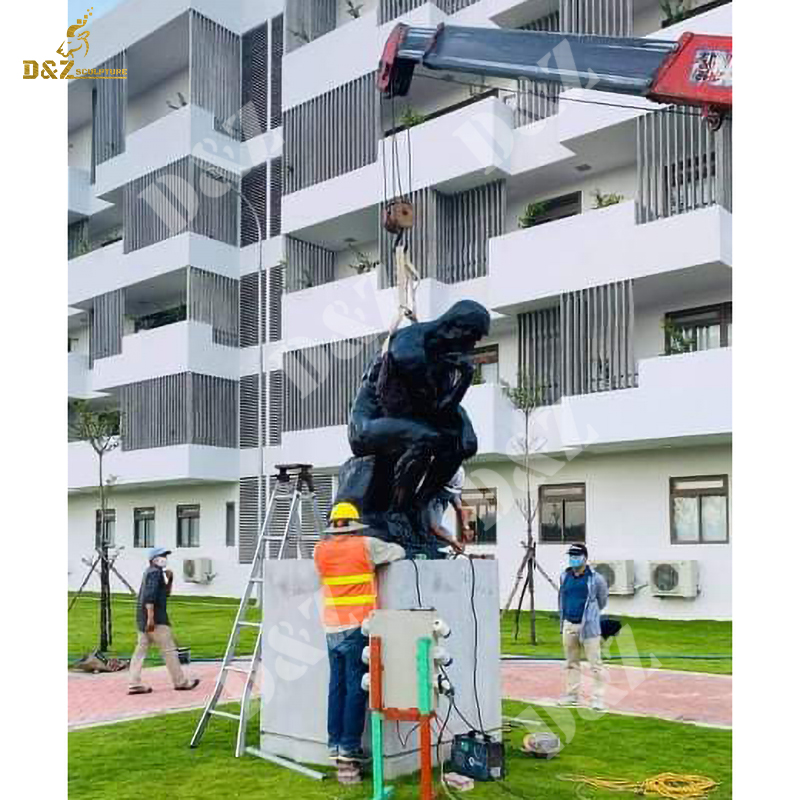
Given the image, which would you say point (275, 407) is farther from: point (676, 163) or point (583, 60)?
point (583, 60)

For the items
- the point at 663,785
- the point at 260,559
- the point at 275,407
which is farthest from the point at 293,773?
the point at 275,407

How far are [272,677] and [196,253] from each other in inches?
833

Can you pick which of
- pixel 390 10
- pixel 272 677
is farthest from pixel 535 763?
pixel 390 10

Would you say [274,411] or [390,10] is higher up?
[390,10]

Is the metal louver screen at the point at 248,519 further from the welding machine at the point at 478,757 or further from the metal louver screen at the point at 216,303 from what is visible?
the welding machine at the point at 478,757

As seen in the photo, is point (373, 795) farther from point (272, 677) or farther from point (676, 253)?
point (676, 253)

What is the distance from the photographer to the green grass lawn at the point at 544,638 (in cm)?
1377

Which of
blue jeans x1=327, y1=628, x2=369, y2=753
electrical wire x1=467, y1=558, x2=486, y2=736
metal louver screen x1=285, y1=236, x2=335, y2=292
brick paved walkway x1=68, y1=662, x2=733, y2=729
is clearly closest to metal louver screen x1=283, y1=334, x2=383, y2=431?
metal louver screen x1=285, y1=236, x2=335, y2=292

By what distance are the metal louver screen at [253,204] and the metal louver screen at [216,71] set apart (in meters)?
1.32

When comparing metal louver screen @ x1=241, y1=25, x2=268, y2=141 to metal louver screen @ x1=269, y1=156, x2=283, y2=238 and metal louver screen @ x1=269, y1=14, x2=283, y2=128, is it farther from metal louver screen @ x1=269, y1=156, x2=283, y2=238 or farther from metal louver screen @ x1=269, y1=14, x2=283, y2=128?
metal louver screen @ x1=269, y1=156, x2=283, y2=238

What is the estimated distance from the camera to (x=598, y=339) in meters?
18.5

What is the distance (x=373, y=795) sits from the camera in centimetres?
630

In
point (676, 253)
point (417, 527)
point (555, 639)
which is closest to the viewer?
point (417, 527)

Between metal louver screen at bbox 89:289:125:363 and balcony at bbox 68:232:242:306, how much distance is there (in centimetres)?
28
